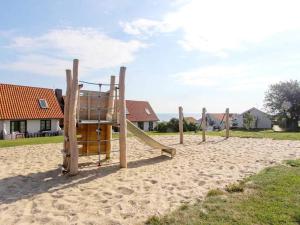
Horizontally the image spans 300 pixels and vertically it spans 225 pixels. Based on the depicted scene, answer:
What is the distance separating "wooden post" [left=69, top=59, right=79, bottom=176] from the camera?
9.35m

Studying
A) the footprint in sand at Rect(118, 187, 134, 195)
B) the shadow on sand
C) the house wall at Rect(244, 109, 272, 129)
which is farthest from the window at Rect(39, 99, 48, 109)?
the house wall at Rect(244, 109, 272, 129)

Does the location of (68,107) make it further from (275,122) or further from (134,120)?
(275,122)

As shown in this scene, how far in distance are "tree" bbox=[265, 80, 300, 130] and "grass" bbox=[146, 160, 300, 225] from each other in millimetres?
52115

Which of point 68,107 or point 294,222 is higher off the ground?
point 68,107

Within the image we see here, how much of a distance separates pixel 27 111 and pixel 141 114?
77.3ft

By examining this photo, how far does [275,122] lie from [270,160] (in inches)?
2224

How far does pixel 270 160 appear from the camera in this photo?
11430 mm

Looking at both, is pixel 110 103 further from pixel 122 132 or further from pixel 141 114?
pixel 141 114

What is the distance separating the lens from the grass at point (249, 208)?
5262mm

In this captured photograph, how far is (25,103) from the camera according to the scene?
3416cm

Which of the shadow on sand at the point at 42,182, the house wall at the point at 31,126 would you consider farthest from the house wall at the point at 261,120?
→ the shadow on sand at the point at 42,182

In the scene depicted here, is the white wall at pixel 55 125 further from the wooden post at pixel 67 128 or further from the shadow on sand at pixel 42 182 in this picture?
the wooden post at pixel 67 128

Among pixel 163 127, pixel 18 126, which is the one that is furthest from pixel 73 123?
pixel 163 127

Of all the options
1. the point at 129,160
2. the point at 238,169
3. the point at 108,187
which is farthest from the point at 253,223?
the point at 129,160
